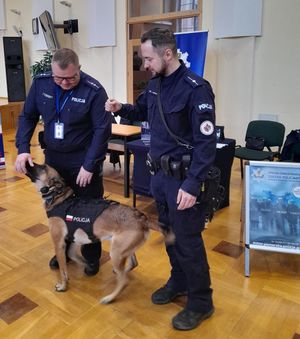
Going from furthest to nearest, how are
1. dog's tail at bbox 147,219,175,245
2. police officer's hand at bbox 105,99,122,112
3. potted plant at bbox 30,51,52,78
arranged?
potted plant at bbox 30,51,52,78
police officer's hand at bbox 105,99,122,112
dog's tail at bbox 147,219,175,245

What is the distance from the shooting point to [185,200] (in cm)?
155

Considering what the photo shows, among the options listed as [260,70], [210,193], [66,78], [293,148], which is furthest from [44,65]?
[210,193]

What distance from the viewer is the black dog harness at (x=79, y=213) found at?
198 cm

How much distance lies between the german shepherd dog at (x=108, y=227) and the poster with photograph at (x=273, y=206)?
786mm

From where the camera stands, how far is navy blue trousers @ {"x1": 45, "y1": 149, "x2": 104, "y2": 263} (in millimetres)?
2154

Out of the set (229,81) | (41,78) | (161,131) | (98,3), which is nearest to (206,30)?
(229,81)

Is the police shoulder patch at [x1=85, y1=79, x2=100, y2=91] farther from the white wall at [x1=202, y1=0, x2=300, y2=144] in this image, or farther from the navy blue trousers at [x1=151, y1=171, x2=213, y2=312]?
the white wall at [x1=202, y1=0, x2=300, y2=144]

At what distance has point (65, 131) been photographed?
6.78ft

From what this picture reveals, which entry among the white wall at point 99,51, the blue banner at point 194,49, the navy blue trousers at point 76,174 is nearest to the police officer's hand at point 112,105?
the navy blue trousers at point 76,174

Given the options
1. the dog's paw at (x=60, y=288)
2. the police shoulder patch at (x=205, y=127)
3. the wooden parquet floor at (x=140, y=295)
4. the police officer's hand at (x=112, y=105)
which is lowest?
the wooden parquet floor at (x=140, y=295)

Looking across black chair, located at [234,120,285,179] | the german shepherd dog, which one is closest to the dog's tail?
the german shepherd dog

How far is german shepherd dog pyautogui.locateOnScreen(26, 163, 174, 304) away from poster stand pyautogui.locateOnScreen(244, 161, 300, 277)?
78cm

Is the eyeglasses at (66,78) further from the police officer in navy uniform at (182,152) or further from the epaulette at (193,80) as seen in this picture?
the epaulette at (193,80)

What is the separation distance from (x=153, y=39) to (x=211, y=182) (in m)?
0.70
